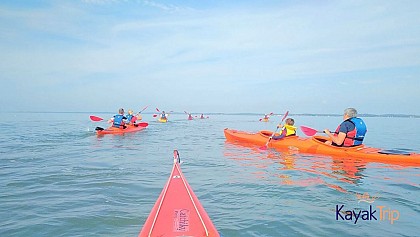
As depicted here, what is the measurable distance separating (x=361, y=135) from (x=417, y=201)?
15.1 feet

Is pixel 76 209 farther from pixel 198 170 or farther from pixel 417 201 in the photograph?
pixel 417 201

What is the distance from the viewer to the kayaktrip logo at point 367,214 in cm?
423

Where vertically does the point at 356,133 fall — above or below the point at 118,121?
above

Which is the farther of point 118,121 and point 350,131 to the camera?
point 118,121

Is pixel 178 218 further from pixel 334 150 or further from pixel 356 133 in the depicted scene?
pixel 356 133

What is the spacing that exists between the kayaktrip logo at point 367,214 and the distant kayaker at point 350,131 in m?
4.89

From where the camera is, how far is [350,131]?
951 cm

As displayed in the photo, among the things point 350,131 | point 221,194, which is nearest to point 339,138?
point 350,131

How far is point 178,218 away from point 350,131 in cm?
829

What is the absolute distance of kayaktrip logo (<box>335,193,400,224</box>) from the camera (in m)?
4.23

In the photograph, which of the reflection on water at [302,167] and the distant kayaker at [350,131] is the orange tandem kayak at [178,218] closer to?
the reflection on water at [302,167]

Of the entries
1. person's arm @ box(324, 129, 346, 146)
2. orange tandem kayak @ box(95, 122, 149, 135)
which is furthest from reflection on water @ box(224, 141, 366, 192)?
orange tandem kayak @ box(95, 122, 149, 135)

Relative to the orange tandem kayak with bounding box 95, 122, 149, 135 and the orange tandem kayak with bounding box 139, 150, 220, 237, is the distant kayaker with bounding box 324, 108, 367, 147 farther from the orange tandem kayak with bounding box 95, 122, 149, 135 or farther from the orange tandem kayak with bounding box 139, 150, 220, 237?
the orange tandem kayak with bounding box 95, 122, 149, 135

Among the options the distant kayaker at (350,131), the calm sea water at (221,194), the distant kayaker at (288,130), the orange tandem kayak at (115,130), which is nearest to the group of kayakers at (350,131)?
the distant kayaker at (350,131)
